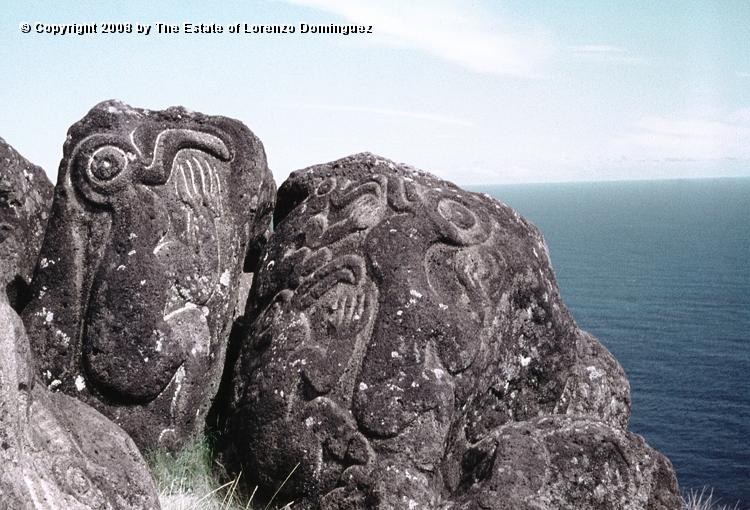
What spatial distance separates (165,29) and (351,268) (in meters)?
3.19

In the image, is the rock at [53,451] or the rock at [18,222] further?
the rock at [18,222]

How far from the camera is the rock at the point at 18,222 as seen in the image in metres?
4.59

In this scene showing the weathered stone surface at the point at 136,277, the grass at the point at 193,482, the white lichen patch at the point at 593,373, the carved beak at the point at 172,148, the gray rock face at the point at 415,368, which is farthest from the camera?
the white lichen patch at the point at 593,373

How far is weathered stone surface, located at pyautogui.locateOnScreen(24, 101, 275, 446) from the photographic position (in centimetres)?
429

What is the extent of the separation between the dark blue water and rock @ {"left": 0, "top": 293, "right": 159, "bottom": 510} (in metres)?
20.1

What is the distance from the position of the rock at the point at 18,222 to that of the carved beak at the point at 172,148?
30.2 inches

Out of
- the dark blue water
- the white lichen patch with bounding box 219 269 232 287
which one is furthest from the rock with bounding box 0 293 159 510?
the dark blue water

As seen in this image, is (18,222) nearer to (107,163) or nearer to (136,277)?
(107,163)

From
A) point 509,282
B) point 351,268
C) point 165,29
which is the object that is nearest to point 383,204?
point 351,268

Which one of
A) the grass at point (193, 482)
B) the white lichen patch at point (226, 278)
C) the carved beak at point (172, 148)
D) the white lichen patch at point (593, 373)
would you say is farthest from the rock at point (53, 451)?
the white lichen patch at point (593, 373)

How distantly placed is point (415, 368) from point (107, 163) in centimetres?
200

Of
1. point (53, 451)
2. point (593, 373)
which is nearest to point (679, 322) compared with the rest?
point (593, 373)

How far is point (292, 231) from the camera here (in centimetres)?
468

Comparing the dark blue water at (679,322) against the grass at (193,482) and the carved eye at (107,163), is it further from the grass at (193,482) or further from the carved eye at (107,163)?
the carved eye at (107,163)
